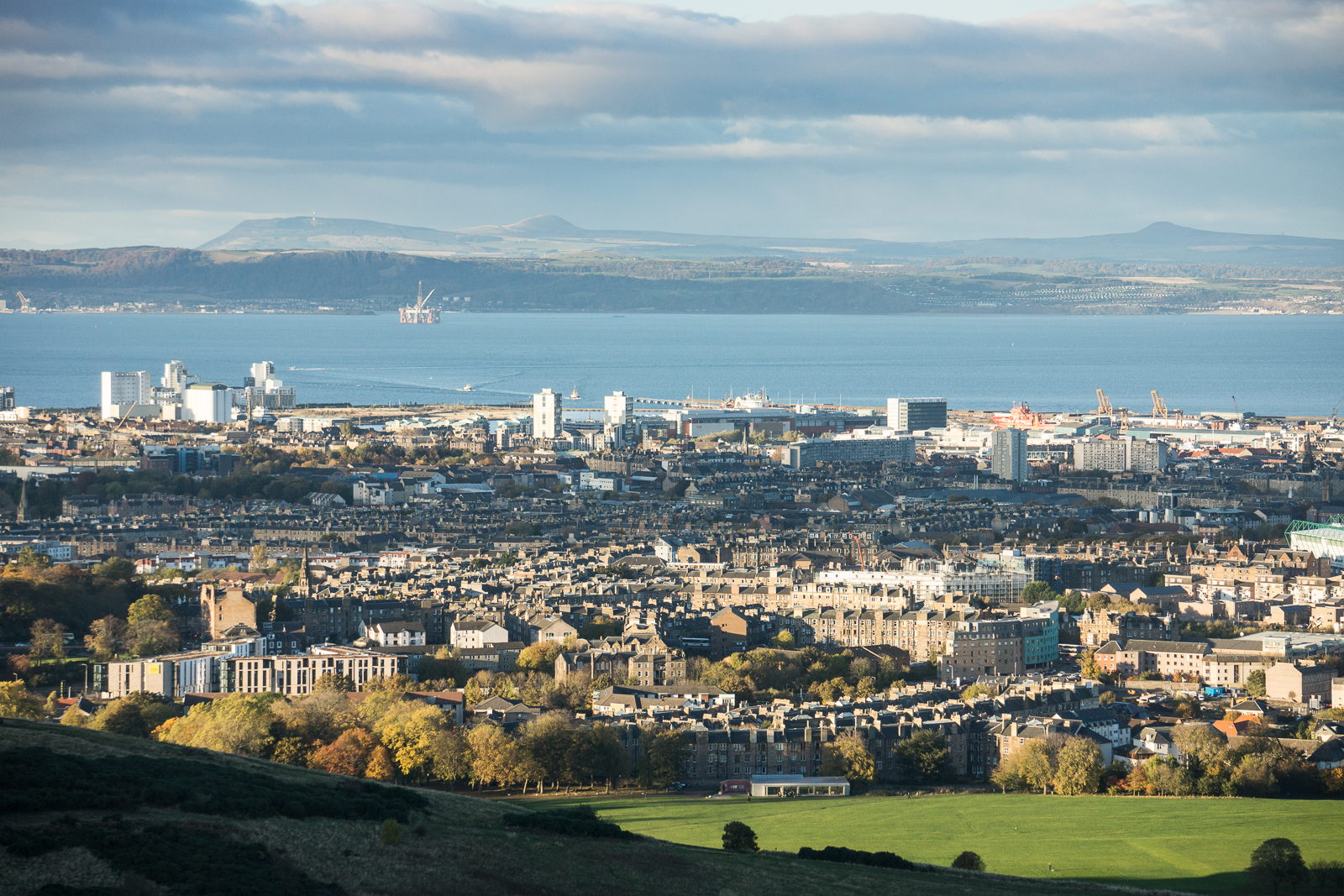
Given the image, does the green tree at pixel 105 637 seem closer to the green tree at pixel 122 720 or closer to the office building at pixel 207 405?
the green tree at pixel 122 720

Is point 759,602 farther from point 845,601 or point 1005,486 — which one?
point 1005,486

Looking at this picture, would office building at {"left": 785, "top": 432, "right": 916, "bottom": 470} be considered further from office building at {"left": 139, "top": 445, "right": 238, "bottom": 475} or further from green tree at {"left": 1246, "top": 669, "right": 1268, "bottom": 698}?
green tree at {"left": 1246, "top": 669, "right": 1268, "bottom": 698}

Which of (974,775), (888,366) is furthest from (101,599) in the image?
(888,366)

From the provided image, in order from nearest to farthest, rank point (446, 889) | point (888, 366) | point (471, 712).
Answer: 1. point (446, 889)
2. point (471, 712)
3. point (888, 366)

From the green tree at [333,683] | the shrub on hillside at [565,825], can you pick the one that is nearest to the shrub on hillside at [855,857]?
the shrub on hillside at [565,825]

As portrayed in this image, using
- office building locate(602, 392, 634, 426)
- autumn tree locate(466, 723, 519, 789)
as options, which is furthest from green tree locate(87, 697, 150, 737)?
office building locate(602, 392, 634, 426)

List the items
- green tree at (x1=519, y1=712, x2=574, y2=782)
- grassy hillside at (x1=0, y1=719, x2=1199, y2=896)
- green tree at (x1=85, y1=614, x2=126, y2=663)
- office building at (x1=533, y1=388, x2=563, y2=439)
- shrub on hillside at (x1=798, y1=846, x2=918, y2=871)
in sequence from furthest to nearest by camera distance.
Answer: office building at (x1=533, y1=388, x2=563, y2=439) < green tree at (x1=85, y1=614, x2=126, y2=663) < green tree at (x1=519, y1=712, x2=574, y2=782) < shrub on hillside at (x1=798, y1=846, x2=918, y2=871) < grassy hillside at (x1=0, y1=719, x2=1199, y2=896)

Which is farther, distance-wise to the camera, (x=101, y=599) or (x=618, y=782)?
(x=101, y=599)
